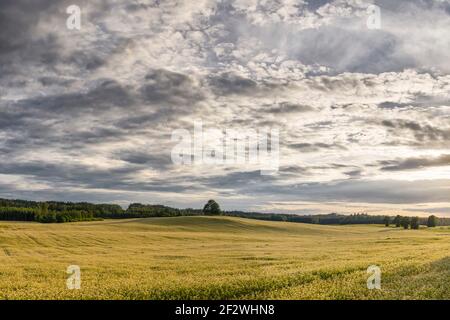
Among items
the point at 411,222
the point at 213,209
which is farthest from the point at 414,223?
the point at 213,209

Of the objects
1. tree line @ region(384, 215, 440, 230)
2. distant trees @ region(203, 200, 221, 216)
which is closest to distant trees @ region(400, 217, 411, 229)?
tree line @ region(384, 215, 440, 230)

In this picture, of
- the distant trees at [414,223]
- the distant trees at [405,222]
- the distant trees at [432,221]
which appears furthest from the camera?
the distant trees at [432,221]

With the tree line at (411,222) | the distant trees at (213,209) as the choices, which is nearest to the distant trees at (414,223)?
the tree line at (411,222)

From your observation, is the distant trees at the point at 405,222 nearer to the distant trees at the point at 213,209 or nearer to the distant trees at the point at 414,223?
the distant trees at the point at 414,223

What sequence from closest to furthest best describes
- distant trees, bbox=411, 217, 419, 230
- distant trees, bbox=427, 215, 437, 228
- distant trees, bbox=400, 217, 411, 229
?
distant trees, bbox=411, 217, 419, 230
distant trees, bbox=400, 217, 411, 229
distant trees, bbox=427, 215, 437, 228

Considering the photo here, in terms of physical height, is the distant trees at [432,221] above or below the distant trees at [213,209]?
below

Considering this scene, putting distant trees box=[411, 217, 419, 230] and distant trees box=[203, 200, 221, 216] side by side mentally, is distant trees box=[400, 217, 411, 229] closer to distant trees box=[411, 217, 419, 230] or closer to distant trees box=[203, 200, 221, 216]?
distant trees box=[411, 217, 419, 230]

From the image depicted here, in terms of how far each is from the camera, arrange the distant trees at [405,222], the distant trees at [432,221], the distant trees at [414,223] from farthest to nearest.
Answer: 1. the distant trees at [432,221]
2. the distant trees at [405,222]
3. the distant trees at [414,223]

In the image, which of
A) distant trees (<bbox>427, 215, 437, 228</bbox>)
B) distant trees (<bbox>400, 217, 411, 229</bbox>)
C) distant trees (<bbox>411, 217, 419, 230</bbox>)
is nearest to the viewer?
distant trees (<bbox>411, 217, 419, 230</bbox>)

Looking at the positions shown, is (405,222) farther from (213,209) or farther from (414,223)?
(213,209)

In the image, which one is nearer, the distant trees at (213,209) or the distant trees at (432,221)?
the distant trees at (213,209)

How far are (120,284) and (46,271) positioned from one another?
37.4 feet
